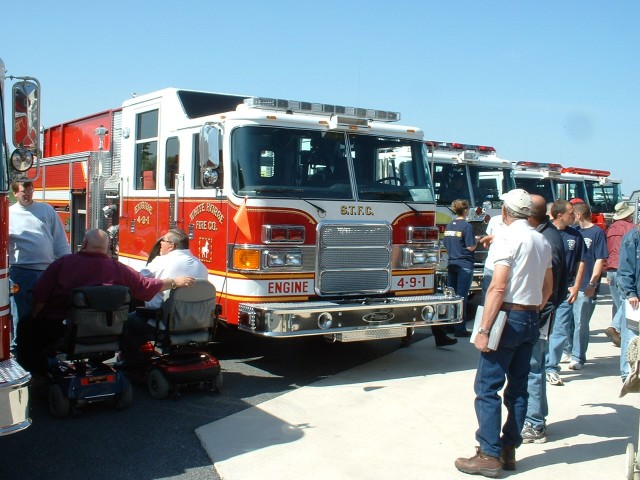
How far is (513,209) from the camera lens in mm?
4809

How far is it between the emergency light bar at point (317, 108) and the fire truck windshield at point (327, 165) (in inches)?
9.4

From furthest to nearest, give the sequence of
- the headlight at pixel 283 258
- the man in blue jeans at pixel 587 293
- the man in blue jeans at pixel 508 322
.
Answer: the man in blue jeans at pixel 587 293
the headlight at pixel 283 258
the man in blue jeans at pixel 508 322

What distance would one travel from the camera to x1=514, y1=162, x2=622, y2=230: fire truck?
44.7 feet

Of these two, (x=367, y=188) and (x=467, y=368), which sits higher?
(x=367, y=188)

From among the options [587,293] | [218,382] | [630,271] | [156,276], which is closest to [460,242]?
[587,293]

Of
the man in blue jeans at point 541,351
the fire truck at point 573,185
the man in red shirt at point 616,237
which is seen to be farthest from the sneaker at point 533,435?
the fire truck at point 573,185

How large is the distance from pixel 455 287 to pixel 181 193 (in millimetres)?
3933

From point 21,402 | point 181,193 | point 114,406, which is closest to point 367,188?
point 181,193

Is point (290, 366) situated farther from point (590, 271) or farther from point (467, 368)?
point (590, 271)

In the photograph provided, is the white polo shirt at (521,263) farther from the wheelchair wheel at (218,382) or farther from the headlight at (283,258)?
the wheelchair wheel at (218,382)

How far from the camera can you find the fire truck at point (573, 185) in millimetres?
13609

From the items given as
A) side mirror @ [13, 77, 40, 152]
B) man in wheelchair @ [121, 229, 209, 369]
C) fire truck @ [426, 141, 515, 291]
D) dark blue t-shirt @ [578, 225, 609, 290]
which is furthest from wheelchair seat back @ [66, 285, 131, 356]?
fire truck @ [426, 141, 515, 291]

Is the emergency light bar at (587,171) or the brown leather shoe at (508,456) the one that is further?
the emergency light bar at (587,171)

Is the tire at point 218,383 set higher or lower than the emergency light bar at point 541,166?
lower
